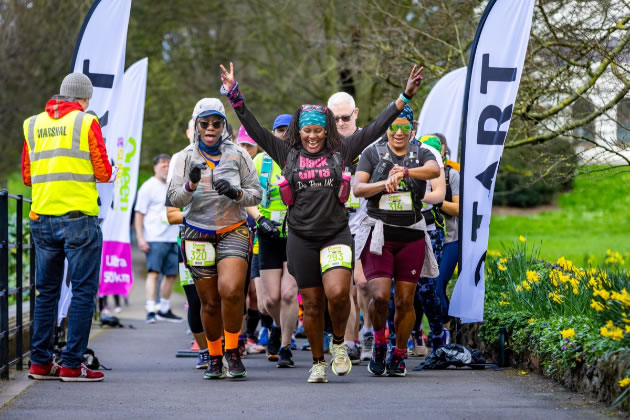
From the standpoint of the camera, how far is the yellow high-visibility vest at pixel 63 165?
7.40 m

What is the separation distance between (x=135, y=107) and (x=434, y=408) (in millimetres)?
6691

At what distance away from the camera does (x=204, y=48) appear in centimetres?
2664

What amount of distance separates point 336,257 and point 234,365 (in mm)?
1195

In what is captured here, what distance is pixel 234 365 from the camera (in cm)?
775

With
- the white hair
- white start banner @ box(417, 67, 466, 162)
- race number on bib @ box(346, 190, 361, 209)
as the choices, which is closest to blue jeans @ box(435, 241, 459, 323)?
race number on bib @ box(346, 190, 361, 209)

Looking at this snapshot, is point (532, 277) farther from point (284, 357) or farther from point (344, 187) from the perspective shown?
point (284, 357)

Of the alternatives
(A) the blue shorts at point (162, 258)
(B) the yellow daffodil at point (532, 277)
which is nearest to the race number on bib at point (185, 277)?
(B) the yellow daffodil at point (532, 277)

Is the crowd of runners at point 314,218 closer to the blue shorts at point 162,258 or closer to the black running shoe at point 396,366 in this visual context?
the black running shoe at point 396,366

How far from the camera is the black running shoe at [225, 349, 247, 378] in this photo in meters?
7.72

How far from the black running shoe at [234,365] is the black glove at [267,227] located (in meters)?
1.27

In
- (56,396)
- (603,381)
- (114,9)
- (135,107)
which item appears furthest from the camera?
(135,107)

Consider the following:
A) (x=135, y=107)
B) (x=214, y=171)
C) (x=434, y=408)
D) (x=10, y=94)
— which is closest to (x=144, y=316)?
(x=135, y=107)

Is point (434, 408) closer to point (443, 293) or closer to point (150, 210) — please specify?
point (443, 293)

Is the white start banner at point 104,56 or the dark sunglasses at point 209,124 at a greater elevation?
the white start banner at point 104,56
